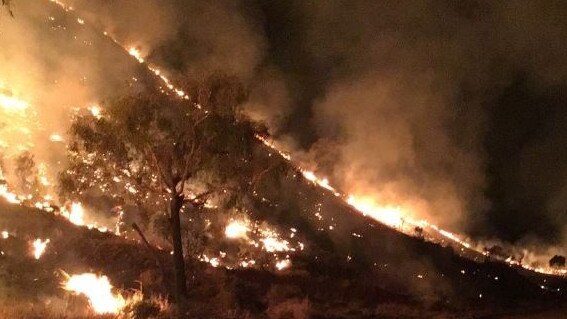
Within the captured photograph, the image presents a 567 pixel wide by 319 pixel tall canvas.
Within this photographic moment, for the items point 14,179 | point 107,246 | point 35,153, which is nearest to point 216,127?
point 107,246

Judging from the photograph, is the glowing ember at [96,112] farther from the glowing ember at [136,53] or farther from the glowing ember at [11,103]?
the glowing ember at [136,53]

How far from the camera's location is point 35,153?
34.9 meters

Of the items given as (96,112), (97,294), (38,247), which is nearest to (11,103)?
(96,112)

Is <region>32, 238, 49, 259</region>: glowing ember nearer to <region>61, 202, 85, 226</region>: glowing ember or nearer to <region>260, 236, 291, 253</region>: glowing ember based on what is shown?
<region>61, 202, 85, 226</region>: glowing ember

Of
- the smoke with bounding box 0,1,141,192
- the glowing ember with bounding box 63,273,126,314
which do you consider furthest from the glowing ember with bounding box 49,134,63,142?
the glowing ember with bounding box 63,273,126,314

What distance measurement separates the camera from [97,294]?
1527 cm

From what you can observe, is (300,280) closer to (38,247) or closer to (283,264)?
(283,264)

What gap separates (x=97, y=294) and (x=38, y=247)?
29.7ft

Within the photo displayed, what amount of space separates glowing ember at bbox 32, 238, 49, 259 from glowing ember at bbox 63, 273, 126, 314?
22.4 feet

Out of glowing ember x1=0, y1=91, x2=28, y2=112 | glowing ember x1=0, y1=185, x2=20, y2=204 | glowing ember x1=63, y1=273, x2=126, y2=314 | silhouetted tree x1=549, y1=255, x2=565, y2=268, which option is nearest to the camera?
glowing ember x1=63, y1=273, x2=126, y2=314

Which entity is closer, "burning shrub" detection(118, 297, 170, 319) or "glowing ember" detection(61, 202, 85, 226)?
"burning shrub" detection(118, 297, 170, 319)

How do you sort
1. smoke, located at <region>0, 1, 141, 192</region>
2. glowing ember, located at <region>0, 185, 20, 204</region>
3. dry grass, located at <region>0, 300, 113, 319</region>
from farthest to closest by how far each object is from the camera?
smoke, located at <region>0, 1, 141, 192</region> < glowing ember, located at <region>0, 185, 20, 204</region> < dry grass, located at <region>0, 300, 113, 319</region>

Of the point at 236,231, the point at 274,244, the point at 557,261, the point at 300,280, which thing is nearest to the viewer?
the point at 300,280

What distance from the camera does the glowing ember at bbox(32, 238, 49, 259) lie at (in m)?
22.6
